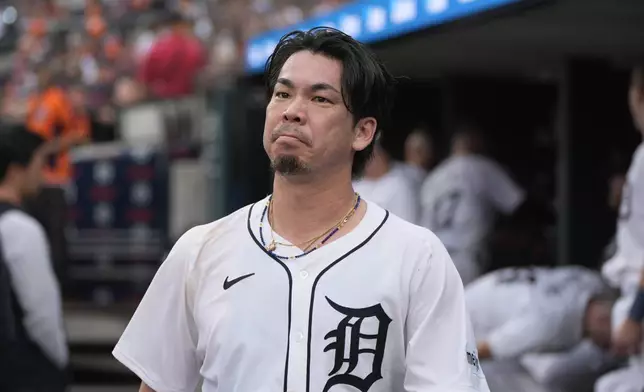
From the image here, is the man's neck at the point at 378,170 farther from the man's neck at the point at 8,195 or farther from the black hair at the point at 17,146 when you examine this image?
the man's neck at the point at 8,195

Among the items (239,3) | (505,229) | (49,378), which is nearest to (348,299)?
(49,378)

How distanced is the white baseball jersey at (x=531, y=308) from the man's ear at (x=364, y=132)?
3288mm

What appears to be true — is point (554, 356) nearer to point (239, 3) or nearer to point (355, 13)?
point (355, 13)

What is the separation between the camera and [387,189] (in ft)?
26.2

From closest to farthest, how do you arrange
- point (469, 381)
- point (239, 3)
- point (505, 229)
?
1. point (469, 381)
2. point (505, 229)
3. point (239, 3)

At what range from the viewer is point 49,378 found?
4844 mm

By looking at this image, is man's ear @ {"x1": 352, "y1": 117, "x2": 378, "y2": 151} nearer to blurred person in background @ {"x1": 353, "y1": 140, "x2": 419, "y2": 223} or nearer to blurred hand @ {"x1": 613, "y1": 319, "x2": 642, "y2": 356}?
blurred hand @ {"x1": 613, "y1": 319, "x2": 642, "y2": 356}

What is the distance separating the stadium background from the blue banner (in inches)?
0.5

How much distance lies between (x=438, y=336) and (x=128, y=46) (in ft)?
47.7

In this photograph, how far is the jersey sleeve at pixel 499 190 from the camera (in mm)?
8609

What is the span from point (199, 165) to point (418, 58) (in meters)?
4.97

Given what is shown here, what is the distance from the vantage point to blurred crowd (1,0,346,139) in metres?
11.8

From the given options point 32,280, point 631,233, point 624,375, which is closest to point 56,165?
point 32,280

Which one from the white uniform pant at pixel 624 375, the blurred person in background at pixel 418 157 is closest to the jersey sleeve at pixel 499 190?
the blurred person in background at pixel 418 157
